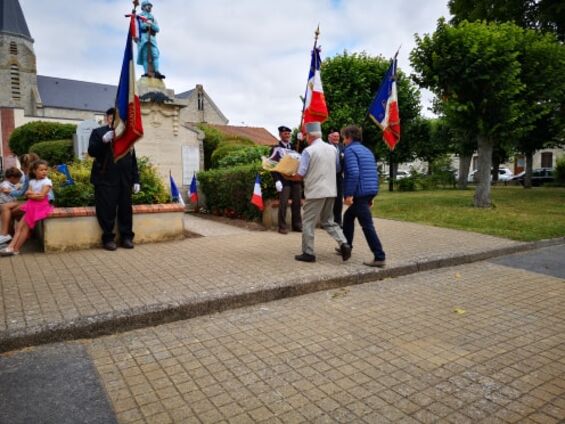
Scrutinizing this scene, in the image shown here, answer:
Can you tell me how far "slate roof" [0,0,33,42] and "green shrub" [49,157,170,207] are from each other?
220 feet

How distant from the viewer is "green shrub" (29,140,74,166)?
17797mm

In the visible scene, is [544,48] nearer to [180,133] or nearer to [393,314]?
[180,133]

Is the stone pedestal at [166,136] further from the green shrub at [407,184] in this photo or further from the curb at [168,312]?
the green shrub at [407,184]

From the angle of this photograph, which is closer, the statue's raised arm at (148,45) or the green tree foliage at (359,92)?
the statue's raised arm at (148,45)

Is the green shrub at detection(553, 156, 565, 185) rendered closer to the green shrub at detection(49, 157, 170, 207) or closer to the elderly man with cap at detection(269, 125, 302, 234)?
the elderly man with cap at detection(269, 125, 302, 234)

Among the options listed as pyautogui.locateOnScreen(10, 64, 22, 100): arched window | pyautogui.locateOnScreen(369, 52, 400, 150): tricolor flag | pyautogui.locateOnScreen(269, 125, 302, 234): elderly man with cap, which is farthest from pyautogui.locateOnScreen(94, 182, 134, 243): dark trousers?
pyautogui.locateOnScreen(10, 64, 22, 100): arched window

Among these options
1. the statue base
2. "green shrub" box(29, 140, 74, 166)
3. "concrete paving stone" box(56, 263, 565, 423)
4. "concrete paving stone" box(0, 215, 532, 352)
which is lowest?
"concrete paving stone" box(56, 263, 565, 423)

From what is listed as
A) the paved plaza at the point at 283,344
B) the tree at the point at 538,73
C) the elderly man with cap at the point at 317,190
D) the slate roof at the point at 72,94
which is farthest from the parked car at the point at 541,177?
the slate roof at the point at 72,94

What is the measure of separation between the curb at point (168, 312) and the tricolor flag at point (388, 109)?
2.76 metres

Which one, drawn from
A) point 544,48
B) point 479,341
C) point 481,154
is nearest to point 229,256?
point 479,341

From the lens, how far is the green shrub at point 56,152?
17.8 m

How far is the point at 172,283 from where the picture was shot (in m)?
4.77

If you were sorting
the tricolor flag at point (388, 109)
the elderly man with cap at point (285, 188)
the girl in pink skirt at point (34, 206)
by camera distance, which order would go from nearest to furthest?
the girl in pink skirt at point (34, 206), the tricolor flag at point (388, 109), the elderly man with cap at point (285, 188)

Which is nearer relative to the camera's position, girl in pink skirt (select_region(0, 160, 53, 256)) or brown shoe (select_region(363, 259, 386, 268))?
brown shoe (select_region(363, 259, 386, 268))
